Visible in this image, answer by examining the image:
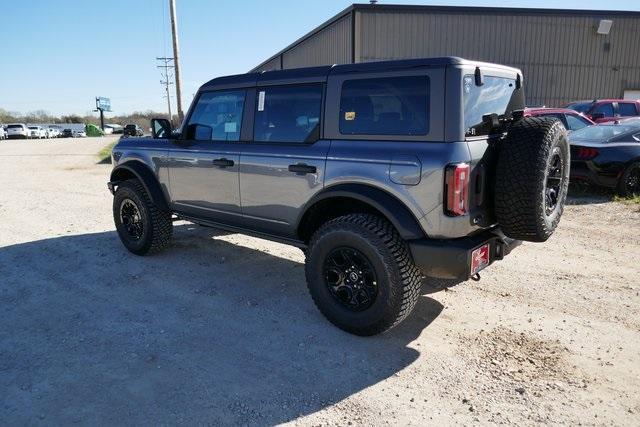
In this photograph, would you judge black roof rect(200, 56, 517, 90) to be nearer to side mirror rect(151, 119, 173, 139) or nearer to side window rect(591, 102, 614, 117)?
side mirror rect(151, 119, 173, 139)

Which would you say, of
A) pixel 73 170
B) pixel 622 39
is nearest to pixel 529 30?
pixel 622 39

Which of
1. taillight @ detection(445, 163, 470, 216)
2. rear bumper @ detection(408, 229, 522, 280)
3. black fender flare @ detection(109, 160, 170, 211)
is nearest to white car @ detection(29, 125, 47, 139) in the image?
black fender flare @ detection(109, 160, 170, 211)

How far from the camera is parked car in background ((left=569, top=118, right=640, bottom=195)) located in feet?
27.6

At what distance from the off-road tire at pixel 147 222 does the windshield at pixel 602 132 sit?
25.4 feet

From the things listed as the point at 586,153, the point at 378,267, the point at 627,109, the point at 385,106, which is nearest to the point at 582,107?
the point at 627,109

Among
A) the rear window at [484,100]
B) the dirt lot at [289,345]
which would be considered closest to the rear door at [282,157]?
the dirt lot at [289,345]

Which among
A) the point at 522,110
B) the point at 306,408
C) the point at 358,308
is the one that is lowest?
Answer: the point at 306,408

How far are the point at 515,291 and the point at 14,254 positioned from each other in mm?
5701

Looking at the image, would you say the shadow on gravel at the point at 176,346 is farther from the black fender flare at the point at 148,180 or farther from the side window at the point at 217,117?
the side window at the point at 217,117

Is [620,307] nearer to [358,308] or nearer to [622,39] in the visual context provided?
[358,308]

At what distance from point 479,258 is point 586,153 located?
664 centimetres

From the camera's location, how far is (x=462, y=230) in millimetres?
3225

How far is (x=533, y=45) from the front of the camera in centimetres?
2273

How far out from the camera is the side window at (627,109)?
14.0m
